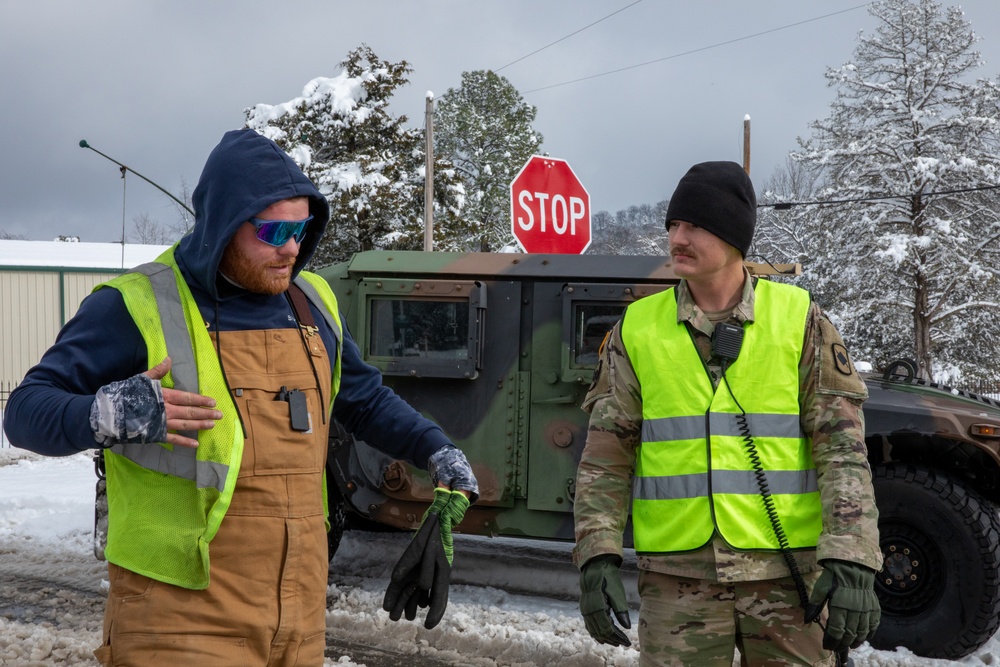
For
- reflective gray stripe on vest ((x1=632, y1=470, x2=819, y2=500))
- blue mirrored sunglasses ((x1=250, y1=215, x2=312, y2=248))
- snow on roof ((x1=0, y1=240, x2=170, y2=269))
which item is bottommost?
reflective gray stripe on vest ((x1=632, y1=470, x2=819, y2=500))

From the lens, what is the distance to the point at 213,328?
2.12 meters

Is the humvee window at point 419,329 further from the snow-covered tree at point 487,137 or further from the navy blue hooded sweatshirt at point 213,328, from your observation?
the snow-covered tree at point 487,137

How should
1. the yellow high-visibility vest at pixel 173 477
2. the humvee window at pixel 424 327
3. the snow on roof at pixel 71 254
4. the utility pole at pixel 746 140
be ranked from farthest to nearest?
the snow on roof at pixel 71 254
the utility pole at pixel 746 140
the humvee window at pixel 424 327
the yellow high-visibility vest at pixel 173 477

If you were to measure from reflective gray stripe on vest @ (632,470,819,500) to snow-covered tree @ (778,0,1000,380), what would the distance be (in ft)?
62.0

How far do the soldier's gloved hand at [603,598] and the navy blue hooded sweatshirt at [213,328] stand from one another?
19.4 inches

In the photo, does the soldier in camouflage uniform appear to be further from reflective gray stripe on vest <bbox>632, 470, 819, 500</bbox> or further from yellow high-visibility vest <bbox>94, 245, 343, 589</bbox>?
yellow high-visibility vest <bbox>94, 245, 343, 589</bbox>

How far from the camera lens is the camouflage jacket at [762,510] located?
232 centimetres

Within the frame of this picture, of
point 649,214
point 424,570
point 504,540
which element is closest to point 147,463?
point 424,570

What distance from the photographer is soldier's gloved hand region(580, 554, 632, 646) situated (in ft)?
7.86

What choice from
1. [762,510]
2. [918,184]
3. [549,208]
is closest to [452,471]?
[762,510]

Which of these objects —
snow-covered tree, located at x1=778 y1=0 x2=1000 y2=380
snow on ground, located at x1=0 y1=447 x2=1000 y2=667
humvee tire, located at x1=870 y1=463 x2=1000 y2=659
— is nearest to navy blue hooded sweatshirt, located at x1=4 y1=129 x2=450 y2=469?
snow on ground, located at x1=0 y1=447 x2=1000 y2=667

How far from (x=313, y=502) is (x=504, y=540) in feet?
17.1

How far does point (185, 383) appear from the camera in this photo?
2.00 m

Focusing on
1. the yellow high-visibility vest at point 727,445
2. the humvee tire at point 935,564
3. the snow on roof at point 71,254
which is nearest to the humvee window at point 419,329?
the humvee tire at point 935,564
